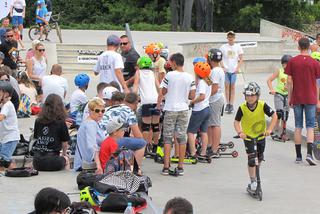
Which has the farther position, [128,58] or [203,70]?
[128,58]

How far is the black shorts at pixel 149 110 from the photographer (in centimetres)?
1218

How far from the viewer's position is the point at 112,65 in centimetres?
1301

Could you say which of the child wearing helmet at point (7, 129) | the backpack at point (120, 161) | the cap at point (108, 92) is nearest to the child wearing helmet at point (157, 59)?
the cap at point (108, 92)

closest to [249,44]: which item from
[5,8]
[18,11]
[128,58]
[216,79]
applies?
[18,11]

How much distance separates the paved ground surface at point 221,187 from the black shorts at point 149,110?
0.73 metres

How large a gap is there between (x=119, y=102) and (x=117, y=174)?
5.81ft

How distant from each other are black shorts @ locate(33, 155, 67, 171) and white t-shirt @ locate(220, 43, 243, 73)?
7.29 meters

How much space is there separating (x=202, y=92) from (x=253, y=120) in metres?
1.64

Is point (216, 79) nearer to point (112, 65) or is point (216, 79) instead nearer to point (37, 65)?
point (112, 65)

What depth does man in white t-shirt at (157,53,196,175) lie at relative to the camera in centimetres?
1123

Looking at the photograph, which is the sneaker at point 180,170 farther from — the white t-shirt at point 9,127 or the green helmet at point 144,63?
the white t-shirt at point 9,127

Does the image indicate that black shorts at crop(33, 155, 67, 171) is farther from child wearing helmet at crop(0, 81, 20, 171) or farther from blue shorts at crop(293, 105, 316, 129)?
blue shorts at crop(293, 105, 316, 129)

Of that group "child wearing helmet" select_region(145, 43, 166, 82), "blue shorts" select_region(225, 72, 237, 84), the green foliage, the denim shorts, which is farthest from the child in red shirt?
the green foliage

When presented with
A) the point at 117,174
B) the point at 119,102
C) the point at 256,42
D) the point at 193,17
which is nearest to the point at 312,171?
the point at 119,102
